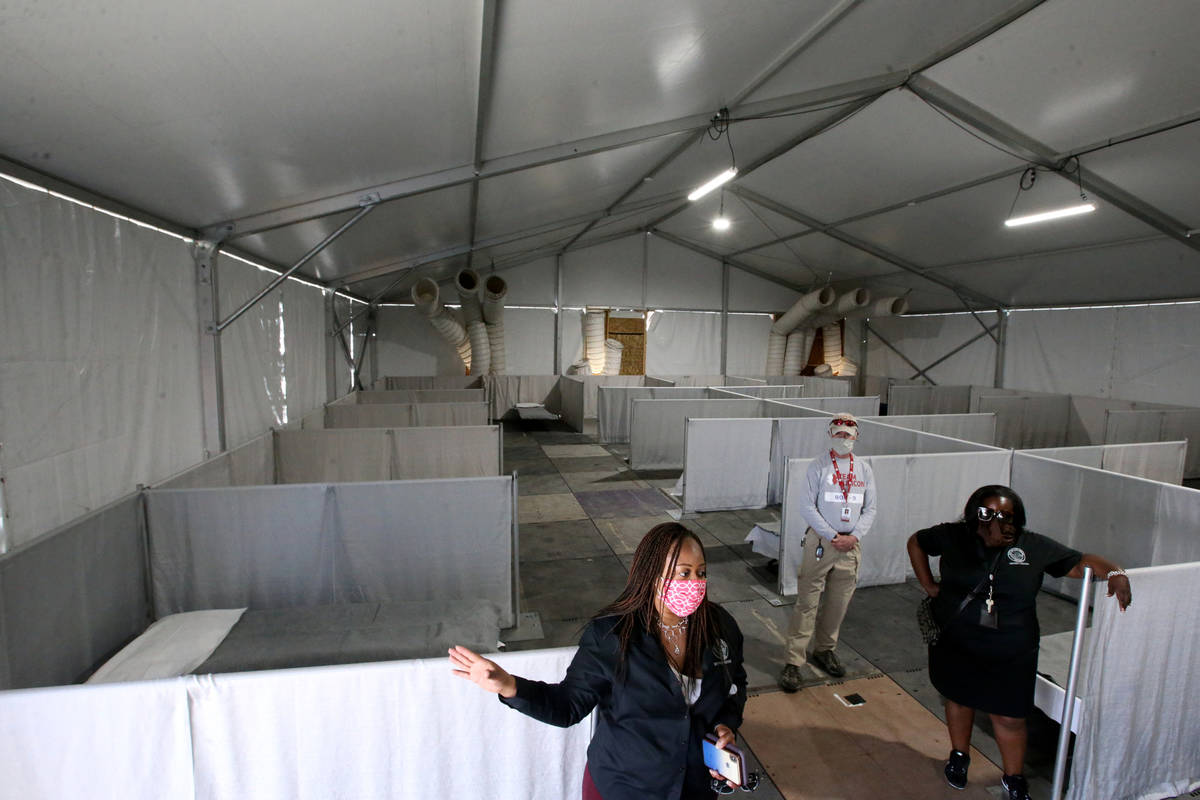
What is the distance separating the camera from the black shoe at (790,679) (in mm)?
3918

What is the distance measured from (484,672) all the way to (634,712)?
1.49ft

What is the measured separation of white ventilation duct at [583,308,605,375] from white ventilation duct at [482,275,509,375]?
2.60 m

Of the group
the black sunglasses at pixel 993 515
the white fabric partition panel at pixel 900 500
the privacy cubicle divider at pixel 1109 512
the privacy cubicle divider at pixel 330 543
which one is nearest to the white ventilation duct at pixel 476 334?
the privacy cubicle divider at pixel 330 543

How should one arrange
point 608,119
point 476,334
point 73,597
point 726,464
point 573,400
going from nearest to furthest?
point 73,597
point 608,119
point 726,464
point 573,400
point 476,334

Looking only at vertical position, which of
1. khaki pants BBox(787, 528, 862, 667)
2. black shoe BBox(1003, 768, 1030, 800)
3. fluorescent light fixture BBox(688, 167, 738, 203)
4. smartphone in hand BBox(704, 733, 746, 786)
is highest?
fluorescent light fixture BBox(688, 167, 738, 203)

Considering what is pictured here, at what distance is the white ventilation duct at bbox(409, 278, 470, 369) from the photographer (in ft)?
38.6

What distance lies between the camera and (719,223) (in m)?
11.6

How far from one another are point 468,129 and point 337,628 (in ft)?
13.5

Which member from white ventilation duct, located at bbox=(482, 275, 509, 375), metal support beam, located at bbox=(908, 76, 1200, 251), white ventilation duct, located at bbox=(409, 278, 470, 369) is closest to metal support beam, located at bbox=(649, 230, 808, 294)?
white ventilation duct, located at bbox=(482, 275, 509, 375)

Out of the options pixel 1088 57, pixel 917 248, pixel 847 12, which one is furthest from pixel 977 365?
pixel 847 12

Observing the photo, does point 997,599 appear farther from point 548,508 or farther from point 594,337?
point 594,337

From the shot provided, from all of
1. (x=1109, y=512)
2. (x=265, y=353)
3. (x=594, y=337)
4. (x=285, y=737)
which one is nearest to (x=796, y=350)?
(x=594, y=337)

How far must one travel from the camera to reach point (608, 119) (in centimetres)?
630

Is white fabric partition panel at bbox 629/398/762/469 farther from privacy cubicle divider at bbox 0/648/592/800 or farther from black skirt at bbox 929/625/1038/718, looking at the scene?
privacy cubicle divider at bbox 0/648/592/800
